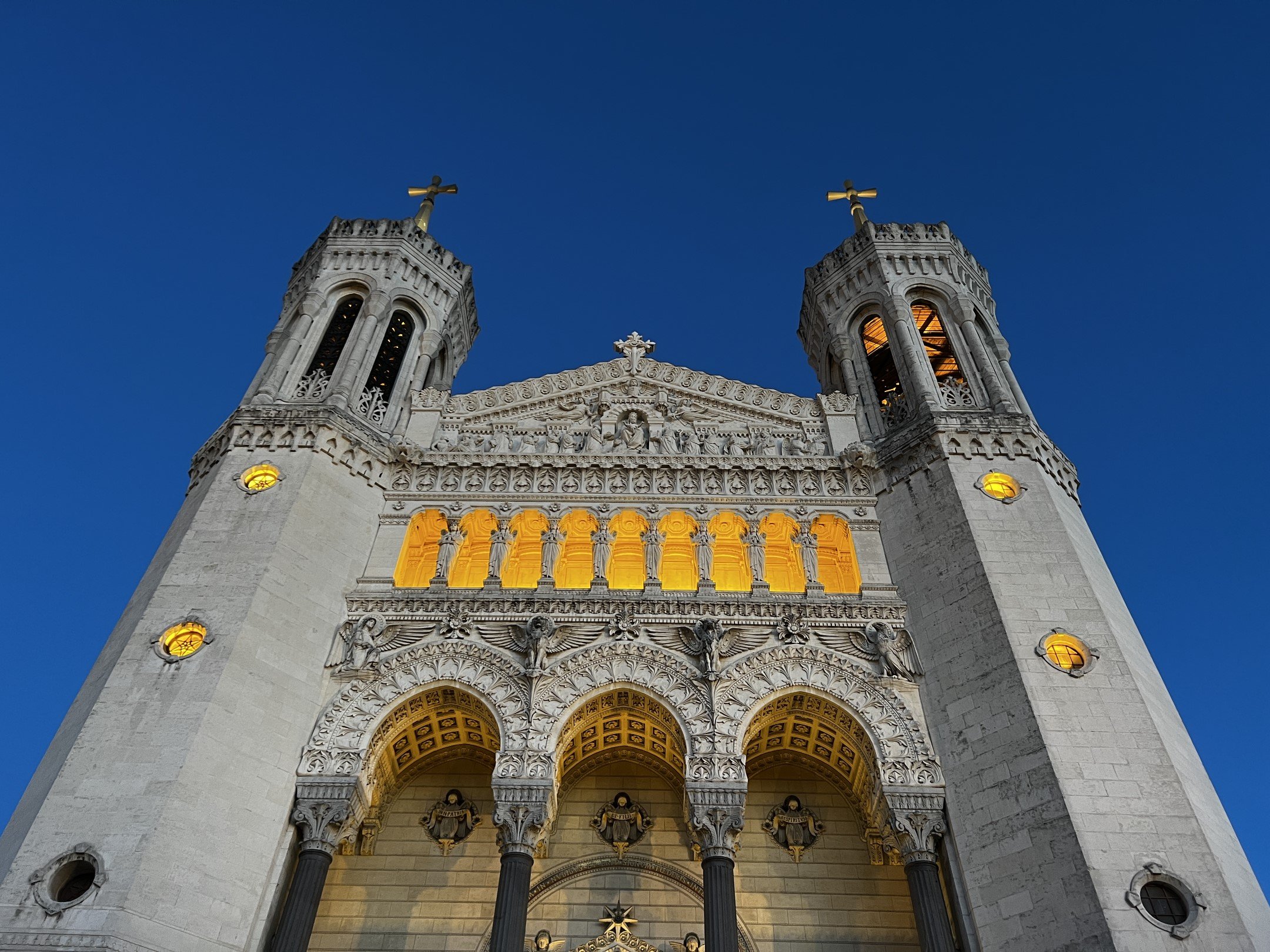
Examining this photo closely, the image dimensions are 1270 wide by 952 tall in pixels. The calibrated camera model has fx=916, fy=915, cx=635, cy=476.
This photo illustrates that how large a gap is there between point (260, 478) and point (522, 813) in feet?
34.3

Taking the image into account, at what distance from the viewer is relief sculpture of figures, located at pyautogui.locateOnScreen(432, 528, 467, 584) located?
21.1 metres

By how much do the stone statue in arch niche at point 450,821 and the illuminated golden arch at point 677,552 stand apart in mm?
6903

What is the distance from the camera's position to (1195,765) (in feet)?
58.1

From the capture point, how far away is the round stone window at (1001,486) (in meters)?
21.4

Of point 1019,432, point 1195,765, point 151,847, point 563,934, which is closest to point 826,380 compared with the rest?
point 1019,432

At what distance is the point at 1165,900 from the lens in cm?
1478

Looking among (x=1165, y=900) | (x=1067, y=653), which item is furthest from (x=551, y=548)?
(x=1165, y=900)

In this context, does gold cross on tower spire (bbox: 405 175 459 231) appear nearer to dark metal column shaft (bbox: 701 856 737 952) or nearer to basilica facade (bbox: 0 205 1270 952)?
basilica facade (bbox: 0 205 1270 952)

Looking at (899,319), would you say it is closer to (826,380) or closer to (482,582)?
(826,380)

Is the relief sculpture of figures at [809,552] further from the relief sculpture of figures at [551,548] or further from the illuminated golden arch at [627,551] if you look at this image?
the relief sculpture of figures at [551,548]

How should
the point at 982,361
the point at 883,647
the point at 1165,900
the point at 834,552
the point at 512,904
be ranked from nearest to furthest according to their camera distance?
the point at 1165,900, the point at 512,904, the point at 883,647, the point at 834,552, the point at 982,361

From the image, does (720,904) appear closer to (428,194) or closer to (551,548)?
(551,548)

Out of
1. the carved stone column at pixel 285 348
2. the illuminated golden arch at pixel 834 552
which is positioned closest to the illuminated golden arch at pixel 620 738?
the illuminated golden arch at pixel 834 552

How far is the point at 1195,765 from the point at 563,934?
1301 cm
